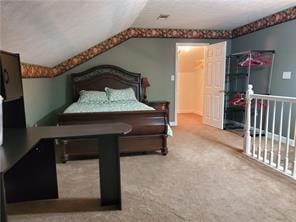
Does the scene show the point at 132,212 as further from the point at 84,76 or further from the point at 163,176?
the point at 84,76

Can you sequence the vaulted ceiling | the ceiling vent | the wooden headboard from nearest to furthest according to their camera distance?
the vaulted ceiling
the ceiling vent
the wooden headboard

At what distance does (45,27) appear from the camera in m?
2.57

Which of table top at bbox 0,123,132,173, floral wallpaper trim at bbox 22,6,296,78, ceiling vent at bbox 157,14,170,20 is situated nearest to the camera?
table top at bbox 0,123,132,173

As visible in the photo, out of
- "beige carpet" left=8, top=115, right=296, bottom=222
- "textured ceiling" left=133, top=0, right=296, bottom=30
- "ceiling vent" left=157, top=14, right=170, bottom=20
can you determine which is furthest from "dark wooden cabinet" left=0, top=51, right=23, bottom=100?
"ceiling vent" left=157, top=14, right=170, bottom=20

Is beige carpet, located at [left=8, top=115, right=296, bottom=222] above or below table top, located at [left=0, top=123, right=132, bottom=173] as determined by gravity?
below

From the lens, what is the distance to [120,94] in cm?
522

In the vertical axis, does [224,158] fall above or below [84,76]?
below

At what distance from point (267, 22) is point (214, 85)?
170cm

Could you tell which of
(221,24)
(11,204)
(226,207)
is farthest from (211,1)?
(11,204)

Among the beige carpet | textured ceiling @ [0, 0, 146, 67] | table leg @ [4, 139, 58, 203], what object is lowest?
the beige carpet

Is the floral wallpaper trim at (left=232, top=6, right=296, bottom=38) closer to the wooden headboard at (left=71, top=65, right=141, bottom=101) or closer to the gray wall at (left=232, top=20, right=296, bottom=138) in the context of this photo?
the gray wall at (left=232, top=20, right=296, bottom=138)

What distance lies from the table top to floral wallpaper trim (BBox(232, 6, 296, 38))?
3790 mm

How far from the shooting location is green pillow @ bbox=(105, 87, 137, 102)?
516 centimetres

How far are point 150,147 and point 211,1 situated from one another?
7.62 feet
